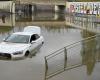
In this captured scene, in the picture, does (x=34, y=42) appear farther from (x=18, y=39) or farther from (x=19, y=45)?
(x=19, y=45)

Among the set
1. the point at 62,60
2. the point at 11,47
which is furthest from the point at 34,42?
the point at 62,60

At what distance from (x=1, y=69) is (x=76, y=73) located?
13.5 feet

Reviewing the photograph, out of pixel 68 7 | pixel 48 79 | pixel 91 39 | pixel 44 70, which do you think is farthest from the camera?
pixel 68 7

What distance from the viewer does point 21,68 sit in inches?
773

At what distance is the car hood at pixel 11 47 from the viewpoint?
75.4 ft

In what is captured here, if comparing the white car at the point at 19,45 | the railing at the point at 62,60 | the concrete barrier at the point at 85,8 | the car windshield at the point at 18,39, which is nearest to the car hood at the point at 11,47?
the white car at the point at 19,45

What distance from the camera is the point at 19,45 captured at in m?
24.1

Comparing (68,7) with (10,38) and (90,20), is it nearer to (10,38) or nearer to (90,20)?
(90,20)

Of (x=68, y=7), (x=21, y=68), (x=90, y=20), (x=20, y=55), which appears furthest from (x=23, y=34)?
(x=68, y=7)

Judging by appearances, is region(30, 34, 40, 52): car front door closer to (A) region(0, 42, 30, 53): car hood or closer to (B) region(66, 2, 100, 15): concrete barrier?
(A) region(0, 42, 30, 53): car hood

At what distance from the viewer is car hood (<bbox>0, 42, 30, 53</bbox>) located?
75.4 ft

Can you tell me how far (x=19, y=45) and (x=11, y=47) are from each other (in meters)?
0.75

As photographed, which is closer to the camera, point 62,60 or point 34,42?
point 62,60

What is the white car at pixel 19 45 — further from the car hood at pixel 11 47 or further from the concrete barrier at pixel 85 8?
the concrete barrier at pixel 85 8
